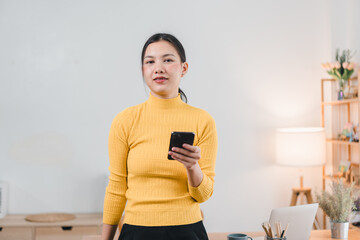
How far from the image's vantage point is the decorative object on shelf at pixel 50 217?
3.21 metres

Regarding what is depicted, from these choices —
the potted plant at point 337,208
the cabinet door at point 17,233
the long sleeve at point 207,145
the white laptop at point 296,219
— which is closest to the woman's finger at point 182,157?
the long sleeve at point 207,145

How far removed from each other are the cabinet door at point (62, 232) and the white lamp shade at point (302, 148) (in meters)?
1.75

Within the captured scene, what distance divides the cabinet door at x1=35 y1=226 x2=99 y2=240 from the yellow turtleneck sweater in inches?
80.1

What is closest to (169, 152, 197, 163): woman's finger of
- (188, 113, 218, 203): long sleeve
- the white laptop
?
(188, 113, 218, 203): long sleeve

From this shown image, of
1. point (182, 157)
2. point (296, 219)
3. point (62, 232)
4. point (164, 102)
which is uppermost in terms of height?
point (164, 102)

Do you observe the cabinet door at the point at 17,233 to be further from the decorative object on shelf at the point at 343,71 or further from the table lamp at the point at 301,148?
the decorative object on shelf at the point at 343,71

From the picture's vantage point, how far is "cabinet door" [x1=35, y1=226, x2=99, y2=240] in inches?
123

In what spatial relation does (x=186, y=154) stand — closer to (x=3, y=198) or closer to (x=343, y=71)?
(x=3, y=198)

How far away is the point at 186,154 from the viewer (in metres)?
1.08

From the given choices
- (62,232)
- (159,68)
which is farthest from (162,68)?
(62,232)

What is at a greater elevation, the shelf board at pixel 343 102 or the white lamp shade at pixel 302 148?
the shelf board at pixel 343 102

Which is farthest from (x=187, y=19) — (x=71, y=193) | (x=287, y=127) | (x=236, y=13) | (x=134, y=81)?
(x=71, y=193)

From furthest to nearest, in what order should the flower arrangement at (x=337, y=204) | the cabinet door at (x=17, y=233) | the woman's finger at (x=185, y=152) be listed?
1. the cabinet door at (x=17, y=233)
2. the flower arrangement at (x=337, y=204)
3. the woman's finger at (x=185, y=152)

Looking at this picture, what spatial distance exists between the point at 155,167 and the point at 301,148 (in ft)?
8.47
